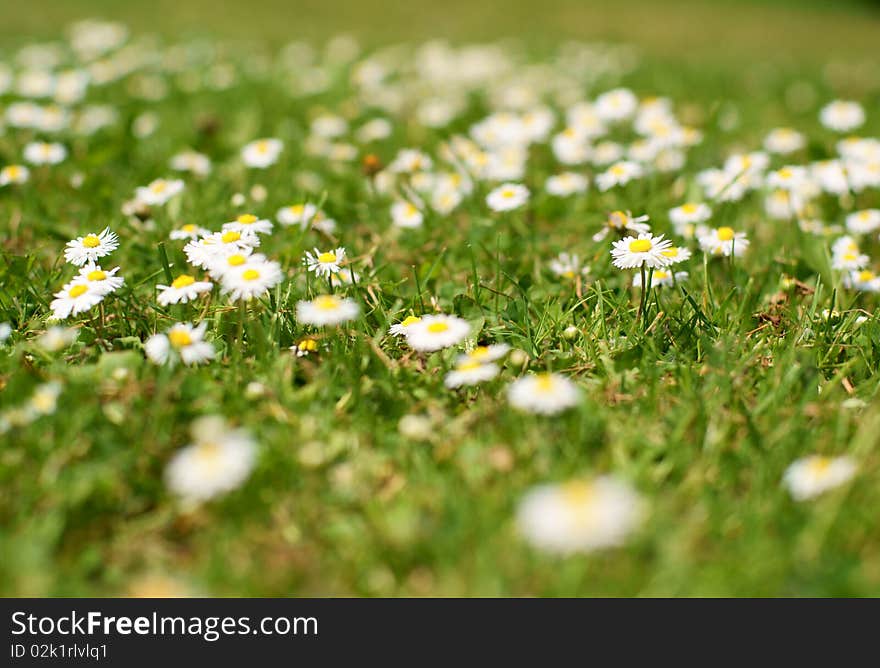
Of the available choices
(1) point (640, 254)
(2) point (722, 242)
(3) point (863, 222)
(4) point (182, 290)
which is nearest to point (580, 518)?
(1) point (640, 254)

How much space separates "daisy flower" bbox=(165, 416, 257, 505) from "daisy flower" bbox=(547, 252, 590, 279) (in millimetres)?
1117

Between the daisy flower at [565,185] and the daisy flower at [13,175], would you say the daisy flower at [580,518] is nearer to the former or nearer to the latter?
the daisy flower at [565,185]

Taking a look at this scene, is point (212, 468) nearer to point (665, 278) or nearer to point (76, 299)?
point (76, 299)

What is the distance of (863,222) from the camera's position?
91.1 inches

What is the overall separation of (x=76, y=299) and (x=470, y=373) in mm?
837

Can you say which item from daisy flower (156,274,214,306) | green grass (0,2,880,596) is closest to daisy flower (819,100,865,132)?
green grass (0,2,880,596)

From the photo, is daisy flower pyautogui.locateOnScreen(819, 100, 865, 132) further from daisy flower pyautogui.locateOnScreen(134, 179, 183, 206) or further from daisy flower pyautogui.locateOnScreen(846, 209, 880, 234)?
daisy flower pyautogui.locateOnScreen(134, 179, 183, 206)

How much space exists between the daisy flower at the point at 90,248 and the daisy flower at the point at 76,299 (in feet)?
0.30

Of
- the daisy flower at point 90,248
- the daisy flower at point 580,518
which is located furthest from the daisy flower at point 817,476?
the daisy flower at point 90,248

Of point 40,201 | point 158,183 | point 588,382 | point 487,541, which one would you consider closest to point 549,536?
point 487,541

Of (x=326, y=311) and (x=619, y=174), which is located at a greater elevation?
(x=619, y=174)

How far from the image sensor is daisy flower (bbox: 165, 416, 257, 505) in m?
1.20
